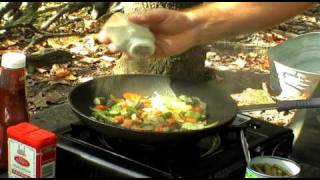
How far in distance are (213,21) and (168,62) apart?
1609 mm

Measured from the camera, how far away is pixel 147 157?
2.07 meters

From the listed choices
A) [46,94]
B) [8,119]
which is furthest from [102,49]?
[8,119]

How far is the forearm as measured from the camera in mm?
2234

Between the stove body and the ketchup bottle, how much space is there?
0.68ft

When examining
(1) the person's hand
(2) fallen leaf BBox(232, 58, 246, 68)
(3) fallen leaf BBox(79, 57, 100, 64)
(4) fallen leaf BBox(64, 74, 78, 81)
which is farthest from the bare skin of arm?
(2) fallen leaf BBox(232, 58, 246, 68)

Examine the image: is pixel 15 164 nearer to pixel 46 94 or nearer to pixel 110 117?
pixel 110 117

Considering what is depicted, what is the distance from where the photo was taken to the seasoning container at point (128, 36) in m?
1.98

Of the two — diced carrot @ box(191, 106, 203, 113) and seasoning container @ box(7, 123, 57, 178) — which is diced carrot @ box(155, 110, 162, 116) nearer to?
diced carrot @ box(191, 106, 203, 113)

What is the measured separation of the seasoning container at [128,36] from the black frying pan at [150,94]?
29 cm

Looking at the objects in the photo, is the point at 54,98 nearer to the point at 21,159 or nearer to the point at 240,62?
the point at 240,62

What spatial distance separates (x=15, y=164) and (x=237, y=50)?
12.9 feet

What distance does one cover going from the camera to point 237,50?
5.57 metres

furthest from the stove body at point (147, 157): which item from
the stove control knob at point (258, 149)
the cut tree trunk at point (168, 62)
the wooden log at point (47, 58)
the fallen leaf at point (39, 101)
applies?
the wooden log at point (47, 58)

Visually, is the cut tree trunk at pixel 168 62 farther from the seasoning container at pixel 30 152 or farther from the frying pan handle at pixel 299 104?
the seasoning container at pixel 30 152
